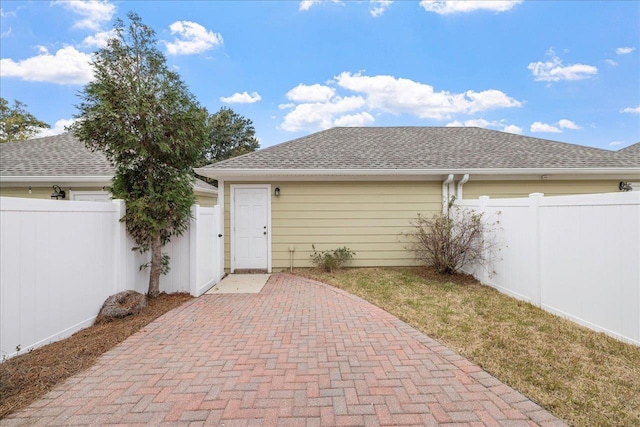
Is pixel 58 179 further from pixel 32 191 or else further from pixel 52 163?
pixel 52 163

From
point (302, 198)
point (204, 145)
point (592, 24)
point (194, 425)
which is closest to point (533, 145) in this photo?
point (592, 24)

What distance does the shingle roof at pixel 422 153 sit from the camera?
759cm

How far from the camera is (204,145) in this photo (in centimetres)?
541

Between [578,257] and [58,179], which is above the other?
[58,179]

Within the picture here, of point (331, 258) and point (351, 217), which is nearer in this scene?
point (331, 258)

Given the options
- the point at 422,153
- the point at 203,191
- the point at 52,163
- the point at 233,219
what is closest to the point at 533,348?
the point at 422,153

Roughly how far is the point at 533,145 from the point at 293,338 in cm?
978

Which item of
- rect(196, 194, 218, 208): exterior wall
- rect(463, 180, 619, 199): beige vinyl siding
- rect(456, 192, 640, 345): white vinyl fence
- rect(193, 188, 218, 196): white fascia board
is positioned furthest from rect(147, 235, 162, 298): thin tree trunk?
rect(463, 180, 619, 199): beige vinyl siding

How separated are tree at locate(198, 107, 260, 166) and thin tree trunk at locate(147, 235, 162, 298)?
21796mm

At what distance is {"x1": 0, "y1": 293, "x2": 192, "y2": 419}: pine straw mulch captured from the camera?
2.39 metres

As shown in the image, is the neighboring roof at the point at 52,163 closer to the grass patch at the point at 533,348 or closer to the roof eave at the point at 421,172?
the roof eave at the point at 421,172

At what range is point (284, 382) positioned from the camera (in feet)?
8.54

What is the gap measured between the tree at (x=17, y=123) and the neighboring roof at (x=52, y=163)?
15.3m

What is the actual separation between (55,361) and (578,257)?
20.6 ft
